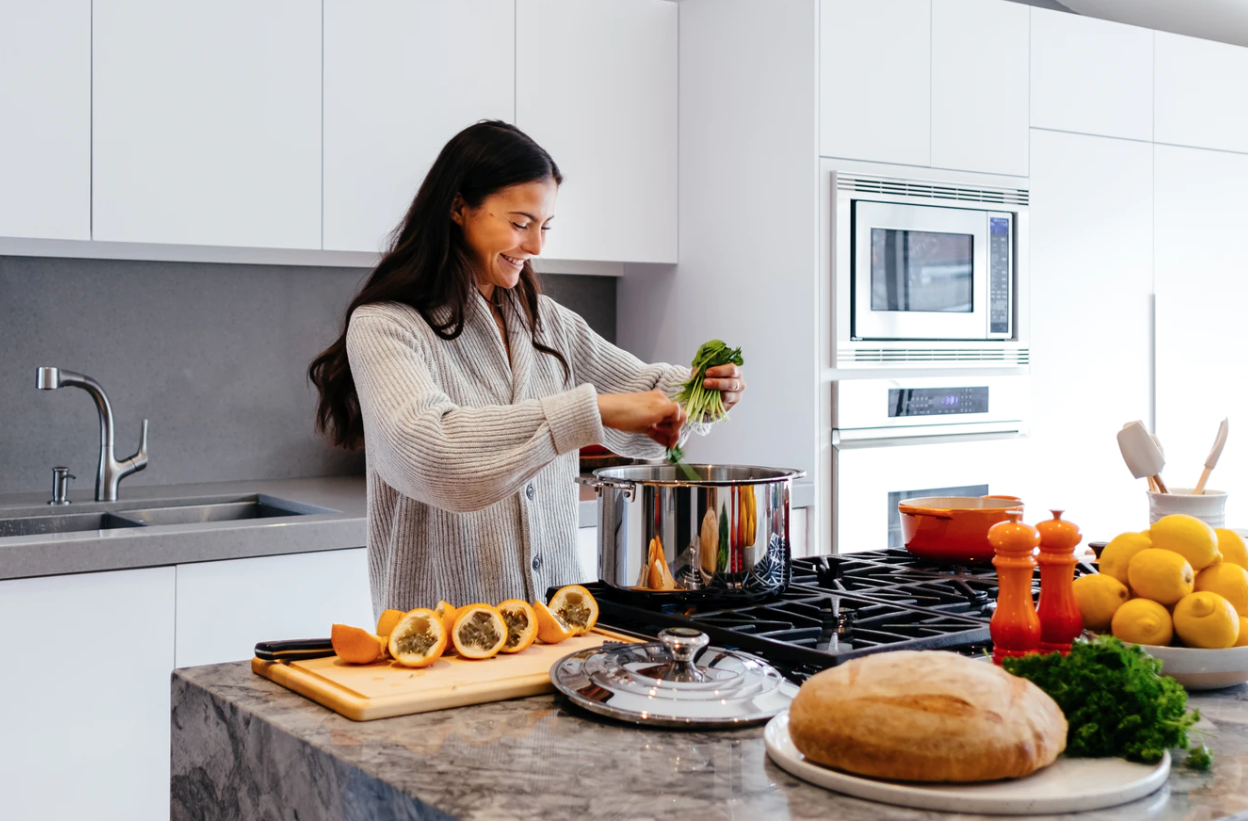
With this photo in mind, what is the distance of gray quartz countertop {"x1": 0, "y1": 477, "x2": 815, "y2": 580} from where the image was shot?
210cm

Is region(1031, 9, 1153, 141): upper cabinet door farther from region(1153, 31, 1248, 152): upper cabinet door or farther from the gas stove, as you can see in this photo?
the gas stove

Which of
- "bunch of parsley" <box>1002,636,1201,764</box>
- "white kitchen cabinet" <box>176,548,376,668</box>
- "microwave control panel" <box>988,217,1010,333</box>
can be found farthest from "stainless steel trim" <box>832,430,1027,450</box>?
"bunch of parsley" <box>1002,636,1201,764</box>

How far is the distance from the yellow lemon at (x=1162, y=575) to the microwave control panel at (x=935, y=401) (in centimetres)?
187

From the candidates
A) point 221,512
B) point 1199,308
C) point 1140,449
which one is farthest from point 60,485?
point 1199,308

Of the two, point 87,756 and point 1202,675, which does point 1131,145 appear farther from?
point 87,756

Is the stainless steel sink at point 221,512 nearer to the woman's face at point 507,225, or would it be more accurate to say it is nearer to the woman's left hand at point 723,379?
the woman's face at point 507,225

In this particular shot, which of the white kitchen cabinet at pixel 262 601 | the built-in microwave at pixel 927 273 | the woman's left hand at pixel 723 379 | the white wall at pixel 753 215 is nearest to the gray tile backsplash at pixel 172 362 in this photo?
the white kitchen cabinet at pixel 262 601

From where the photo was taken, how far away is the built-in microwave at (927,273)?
9.75ft

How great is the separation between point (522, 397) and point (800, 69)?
145 cm

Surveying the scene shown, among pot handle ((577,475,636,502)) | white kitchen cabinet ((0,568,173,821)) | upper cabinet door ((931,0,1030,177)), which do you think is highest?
upper cabinet door ((931,0,1030,177))

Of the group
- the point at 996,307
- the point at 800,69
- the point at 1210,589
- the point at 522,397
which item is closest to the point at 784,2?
the point at 800,69

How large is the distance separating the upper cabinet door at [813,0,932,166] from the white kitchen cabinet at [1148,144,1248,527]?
1.02 m

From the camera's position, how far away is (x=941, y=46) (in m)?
3.11

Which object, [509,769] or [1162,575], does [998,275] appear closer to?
[1162,575]
